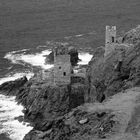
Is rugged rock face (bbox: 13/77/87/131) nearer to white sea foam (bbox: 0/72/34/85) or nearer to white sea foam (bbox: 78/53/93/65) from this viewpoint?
white sea foam (bbox: 0/72/34/85)

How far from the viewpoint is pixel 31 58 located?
390 feet

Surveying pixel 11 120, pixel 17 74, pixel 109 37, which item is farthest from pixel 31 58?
pixel 109 37

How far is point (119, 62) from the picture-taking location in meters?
70.8

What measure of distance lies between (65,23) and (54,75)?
73844mm

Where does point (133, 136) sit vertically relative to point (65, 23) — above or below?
above

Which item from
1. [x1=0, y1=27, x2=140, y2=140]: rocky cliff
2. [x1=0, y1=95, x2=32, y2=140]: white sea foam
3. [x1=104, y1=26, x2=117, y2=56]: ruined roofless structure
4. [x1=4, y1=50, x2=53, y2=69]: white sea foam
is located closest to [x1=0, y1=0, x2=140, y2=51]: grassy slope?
[x1=4, y1=50, x2=53, y2=69]: white sea foam

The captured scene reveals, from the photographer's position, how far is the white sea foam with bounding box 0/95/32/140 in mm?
76750

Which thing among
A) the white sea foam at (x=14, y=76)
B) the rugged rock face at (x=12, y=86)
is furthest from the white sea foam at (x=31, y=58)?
the rugged rock face at (x=12, y=86)

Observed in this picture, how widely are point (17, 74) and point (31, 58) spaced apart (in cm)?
1375

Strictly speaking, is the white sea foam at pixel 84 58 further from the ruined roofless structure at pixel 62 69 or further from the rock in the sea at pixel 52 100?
the ruined roofless structure at pixel 62 69

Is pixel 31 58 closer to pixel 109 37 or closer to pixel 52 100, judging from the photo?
pixel 52 100

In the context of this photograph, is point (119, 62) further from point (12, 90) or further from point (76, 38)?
point (76, 38)

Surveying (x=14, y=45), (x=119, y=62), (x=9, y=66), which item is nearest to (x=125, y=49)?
(x=119, y=62)

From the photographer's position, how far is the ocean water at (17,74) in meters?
77.9
